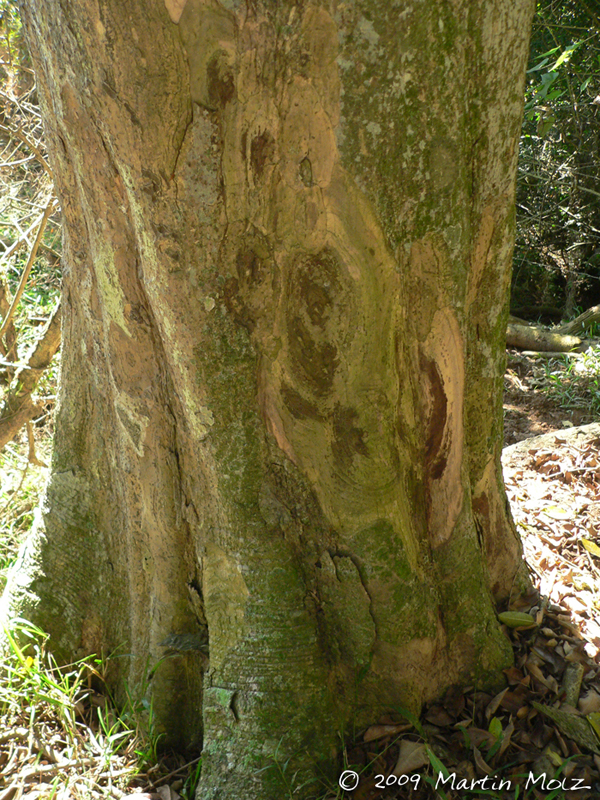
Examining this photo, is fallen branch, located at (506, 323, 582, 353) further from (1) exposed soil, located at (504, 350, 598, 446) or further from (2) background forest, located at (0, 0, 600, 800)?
(1) exposed soil, located at (504, 350, 598, 446)

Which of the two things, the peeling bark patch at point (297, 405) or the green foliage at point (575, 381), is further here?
the green foliage at point (575, 381)

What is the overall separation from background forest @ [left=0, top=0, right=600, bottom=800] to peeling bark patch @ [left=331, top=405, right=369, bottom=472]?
0.81m

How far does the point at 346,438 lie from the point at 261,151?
27.2 inches

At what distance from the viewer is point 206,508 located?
166 centimetres

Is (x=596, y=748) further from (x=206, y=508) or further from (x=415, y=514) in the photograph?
(x=206, y=508)

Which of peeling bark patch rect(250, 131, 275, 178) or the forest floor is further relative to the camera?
the forest floor

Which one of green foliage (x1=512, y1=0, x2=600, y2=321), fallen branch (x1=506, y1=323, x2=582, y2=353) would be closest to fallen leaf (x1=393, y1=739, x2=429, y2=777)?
fallen branch (x1=506, y1=323, x2=582, y2=353)

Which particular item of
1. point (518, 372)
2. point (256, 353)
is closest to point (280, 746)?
point (256, 353)

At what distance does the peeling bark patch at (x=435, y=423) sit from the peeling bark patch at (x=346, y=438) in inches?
9.6

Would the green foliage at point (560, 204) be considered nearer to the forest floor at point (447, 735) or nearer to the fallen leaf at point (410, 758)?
the forest floor at point (447, 735)

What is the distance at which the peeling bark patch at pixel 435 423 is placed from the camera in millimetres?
1590

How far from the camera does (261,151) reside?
130cm

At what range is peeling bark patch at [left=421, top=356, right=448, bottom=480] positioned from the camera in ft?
5.22

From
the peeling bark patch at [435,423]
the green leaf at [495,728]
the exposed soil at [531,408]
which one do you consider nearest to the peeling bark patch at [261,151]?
the peeling bark patch at [435,423]
